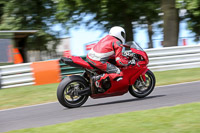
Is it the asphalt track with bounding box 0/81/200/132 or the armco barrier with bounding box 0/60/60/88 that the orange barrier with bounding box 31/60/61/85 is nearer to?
the armco barrier with bounding box 0/60/60/88

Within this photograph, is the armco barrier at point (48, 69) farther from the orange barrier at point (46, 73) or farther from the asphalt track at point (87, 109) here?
the asphalt track at point (87, 109)

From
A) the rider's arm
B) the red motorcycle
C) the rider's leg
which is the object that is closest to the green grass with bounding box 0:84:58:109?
the red motorcycle

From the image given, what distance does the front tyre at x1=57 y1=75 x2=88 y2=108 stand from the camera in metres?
6.77

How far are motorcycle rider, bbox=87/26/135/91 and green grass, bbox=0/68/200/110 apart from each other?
216 cm

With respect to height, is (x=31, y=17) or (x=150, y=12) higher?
(x=31, y=17)

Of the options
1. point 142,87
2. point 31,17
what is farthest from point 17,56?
point 142,87

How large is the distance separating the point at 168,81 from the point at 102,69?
3.87 metres

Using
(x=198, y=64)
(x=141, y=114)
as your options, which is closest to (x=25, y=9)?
(x=198, y=64)

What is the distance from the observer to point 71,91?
690cm

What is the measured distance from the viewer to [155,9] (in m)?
16.9

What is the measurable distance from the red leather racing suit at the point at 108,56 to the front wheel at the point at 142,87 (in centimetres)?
54

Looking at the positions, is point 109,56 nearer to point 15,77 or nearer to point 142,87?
point 142,87

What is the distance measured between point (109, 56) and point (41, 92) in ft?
11.8

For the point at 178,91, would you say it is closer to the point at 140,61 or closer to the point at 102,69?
the point at 140,61
